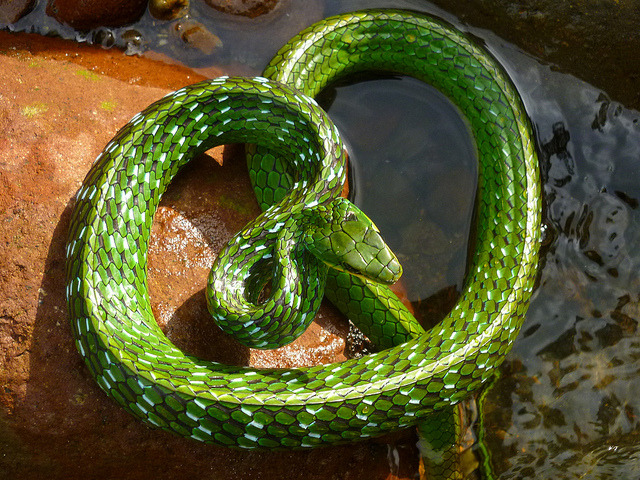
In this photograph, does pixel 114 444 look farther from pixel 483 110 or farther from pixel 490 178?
pixel 483 110

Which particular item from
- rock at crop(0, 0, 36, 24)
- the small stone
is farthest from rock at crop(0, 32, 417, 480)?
the small stone

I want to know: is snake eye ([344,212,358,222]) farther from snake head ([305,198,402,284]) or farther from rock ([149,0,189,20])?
rock ([149,0,189,20])

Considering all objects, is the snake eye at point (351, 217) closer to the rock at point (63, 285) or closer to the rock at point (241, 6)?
the rock at point (63, 285)

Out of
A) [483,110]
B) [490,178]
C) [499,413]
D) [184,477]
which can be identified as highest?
[483,110]

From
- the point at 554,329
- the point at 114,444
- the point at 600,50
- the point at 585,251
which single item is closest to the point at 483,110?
the point at 600,50

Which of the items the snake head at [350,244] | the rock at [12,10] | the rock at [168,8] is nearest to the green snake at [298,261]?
the snake head at [350,244]
